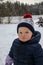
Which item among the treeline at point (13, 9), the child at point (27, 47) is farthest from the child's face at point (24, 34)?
the treeline at point (13, 9)

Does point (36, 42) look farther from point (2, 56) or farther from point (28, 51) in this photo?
point (2, 56)

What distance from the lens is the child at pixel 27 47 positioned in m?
2.55

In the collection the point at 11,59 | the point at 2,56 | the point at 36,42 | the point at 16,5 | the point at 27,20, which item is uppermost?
the point at 27,20

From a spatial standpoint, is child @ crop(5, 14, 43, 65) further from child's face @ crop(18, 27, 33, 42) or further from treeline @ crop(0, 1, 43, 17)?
treeline @ crop(0, 1, 43, 17)

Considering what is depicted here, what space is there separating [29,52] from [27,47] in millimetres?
49

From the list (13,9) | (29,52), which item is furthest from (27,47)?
(13,9)

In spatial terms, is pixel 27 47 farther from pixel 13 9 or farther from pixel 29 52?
pixel 13 9

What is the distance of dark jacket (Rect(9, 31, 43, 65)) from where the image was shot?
8.32 feet

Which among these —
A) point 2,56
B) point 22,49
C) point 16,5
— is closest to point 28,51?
point 22,49

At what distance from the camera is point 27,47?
2.60 meters

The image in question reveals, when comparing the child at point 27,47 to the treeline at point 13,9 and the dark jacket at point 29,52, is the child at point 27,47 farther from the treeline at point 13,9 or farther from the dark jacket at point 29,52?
the treeline at point 13,9

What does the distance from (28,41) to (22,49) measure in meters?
0.09

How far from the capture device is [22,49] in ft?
8.60

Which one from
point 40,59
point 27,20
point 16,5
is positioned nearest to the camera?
point 40,59
